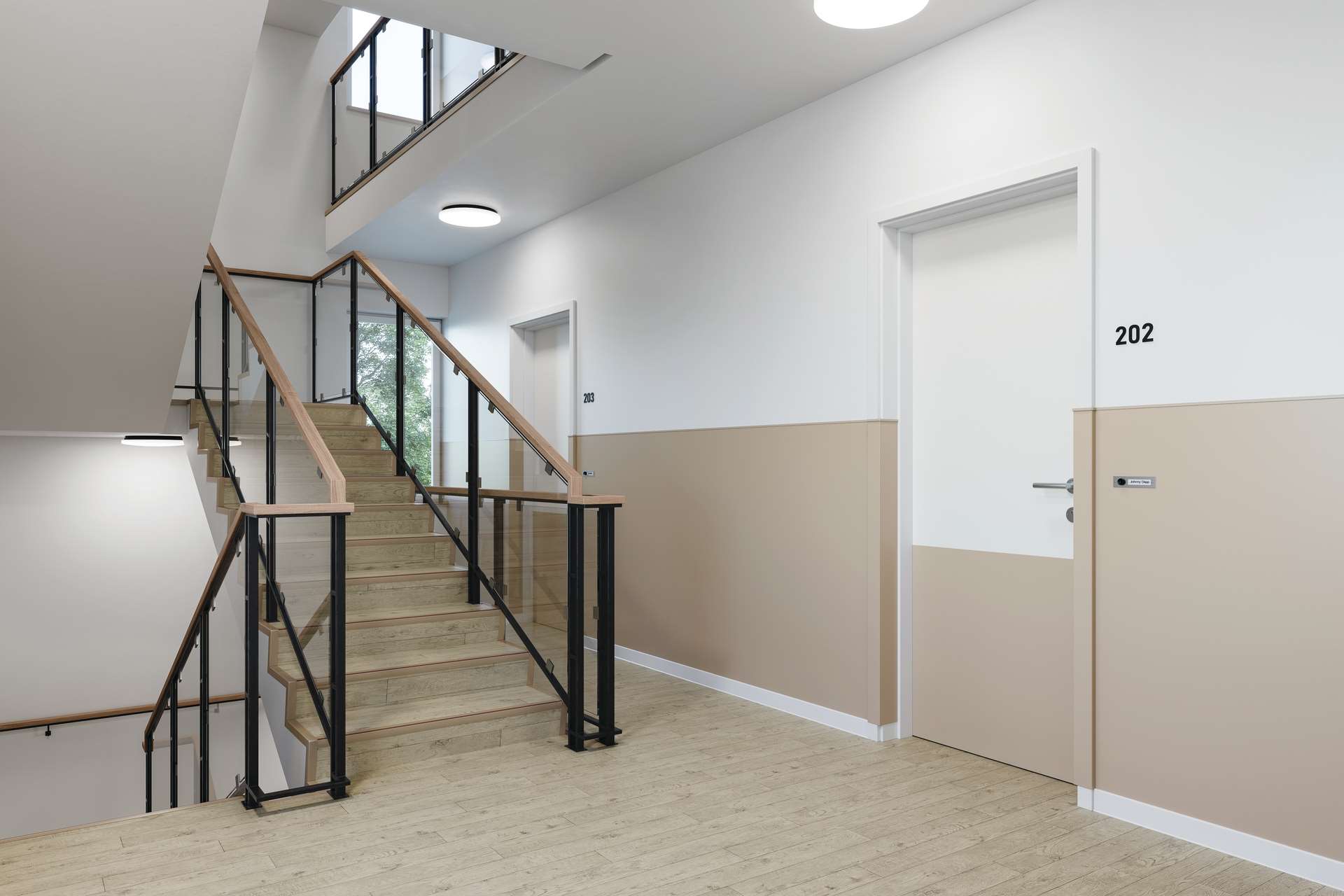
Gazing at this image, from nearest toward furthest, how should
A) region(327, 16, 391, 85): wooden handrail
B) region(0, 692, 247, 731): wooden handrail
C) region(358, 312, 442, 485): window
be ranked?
region(358, 312, 442, 485): window → region(0, 692, 247, 731): wooden handrail → region(327, 16, 391, 85): wooden handrail

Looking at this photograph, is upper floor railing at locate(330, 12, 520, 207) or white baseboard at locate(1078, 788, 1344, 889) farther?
upper floor railing at locate(330, 12, 520, 207)

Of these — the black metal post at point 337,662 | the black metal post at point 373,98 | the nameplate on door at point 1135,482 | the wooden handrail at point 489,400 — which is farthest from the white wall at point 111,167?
the nameplate on door at point 1135,482

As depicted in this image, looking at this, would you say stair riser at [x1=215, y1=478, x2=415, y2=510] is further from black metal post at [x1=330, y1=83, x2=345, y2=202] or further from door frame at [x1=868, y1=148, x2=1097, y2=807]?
black metal post at [x1=330, y1=83, x2=345, y2=202]

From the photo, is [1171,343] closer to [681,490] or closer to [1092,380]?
[1092,380]

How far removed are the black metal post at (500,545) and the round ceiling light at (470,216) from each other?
2.51m

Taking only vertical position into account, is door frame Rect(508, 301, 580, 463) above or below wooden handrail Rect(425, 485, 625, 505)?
above

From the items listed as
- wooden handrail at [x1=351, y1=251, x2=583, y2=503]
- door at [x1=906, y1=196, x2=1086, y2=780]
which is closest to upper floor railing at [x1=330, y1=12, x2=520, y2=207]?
wooden handrail at [x1=351, y1=251, x2=583, y2=503]

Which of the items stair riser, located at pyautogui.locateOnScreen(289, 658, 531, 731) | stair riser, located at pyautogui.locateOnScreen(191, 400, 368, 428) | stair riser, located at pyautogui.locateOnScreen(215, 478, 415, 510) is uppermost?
stair riser, located at pyautogui.locateOnScreen(191, 400, 368, 428)

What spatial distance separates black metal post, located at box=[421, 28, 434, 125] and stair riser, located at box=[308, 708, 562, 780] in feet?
12.4

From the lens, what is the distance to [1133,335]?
3051mm

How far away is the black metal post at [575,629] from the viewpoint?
3.80 meters

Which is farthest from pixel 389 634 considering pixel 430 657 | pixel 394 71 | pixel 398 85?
pixel 394 71

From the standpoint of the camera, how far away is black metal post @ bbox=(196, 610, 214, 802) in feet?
14.4

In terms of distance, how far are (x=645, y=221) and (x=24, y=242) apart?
3.14m
